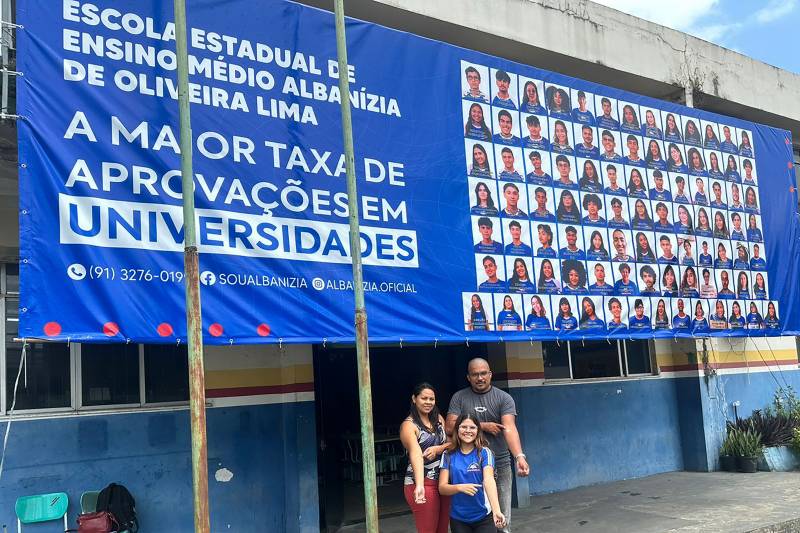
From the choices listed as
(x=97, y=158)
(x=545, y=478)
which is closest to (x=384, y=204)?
(x=97, y=158)

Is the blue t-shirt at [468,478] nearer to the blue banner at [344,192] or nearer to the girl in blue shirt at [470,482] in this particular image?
the girl in blue shirt at [470,482]

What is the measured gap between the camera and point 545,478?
32.2ft

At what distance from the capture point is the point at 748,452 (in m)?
11.0

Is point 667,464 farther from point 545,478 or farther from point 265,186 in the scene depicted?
point 265,186

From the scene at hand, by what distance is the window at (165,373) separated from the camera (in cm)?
715

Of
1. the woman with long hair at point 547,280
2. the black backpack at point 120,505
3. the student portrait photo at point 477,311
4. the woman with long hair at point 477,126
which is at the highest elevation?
the woman with long hair at point 477,126

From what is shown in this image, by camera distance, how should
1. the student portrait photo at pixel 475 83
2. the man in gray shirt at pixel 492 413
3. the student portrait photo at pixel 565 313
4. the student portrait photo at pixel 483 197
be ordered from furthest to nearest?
the student portrait photo at pixel 565 313, the student portrait photo at pixel 475 83, the student portrait photo at pixel 483 197, the man in gray shirt at pixel 492 413

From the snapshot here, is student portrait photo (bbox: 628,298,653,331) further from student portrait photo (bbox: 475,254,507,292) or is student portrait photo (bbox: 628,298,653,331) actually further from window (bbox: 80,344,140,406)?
window (bbox: 80,344,140,406)

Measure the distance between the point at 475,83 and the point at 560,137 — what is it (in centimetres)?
122

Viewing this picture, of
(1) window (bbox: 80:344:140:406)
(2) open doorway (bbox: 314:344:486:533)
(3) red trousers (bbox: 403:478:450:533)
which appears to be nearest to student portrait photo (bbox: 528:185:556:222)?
(2) open doorway (bbox: 314:344:486:533)

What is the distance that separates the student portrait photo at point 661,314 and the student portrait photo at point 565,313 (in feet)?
4.28

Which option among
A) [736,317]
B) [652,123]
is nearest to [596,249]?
[652,123]

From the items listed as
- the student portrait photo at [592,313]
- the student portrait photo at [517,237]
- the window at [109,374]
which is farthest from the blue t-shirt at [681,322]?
the window at [109,374]

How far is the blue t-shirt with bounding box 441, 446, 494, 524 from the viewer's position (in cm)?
505
